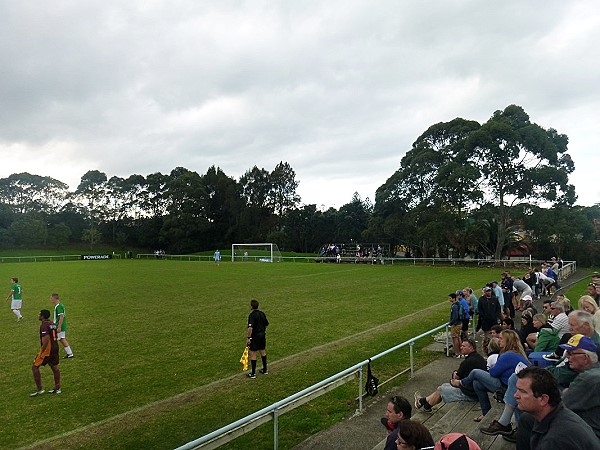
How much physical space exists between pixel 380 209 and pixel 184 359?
41.2m

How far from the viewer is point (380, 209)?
163 feet

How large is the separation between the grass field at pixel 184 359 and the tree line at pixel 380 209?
63.0ft

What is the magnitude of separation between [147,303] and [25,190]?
91.4m

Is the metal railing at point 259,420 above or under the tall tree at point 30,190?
under

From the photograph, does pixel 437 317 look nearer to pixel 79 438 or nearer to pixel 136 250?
pixel 79 438

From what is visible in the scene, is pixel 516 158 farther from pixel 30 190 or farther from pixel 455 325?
pixel 30 190

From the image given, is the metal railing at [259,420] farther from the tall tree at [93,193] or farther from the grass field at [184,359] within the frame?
the tall tree at [93,193]

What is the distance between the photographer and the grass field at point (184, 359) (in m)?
6.81

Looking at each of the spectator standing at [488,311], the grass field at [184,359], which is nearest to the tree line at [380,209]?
the grass field at [184,359]

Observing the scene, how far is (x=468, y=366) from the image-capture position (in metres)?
6.18

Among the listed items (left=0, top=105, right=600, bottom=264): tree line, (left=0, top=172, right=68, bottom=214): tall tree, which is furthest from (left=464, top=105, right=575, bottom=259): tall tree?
→ (left=0, top=172, right=68, bottom=214): tall tree

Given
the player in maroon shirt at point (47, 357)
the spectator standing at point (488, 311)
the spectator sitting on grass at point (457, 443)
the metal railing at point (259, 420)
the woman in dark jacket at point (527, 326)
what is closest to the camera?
the spectator sitting on grass at point (457, 443)

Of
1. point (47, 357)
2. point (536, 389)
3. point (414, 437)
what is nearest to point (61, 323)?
point (47, 357)

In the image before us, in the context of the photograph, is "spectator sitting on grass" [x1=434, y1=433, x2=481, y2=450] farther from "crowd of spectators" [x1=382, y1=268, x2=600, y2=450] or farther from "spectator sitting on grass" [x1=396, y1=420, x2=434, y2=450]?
"spectator sitting on grass" [x1=396, y1=420, x2=434, y2=450]
